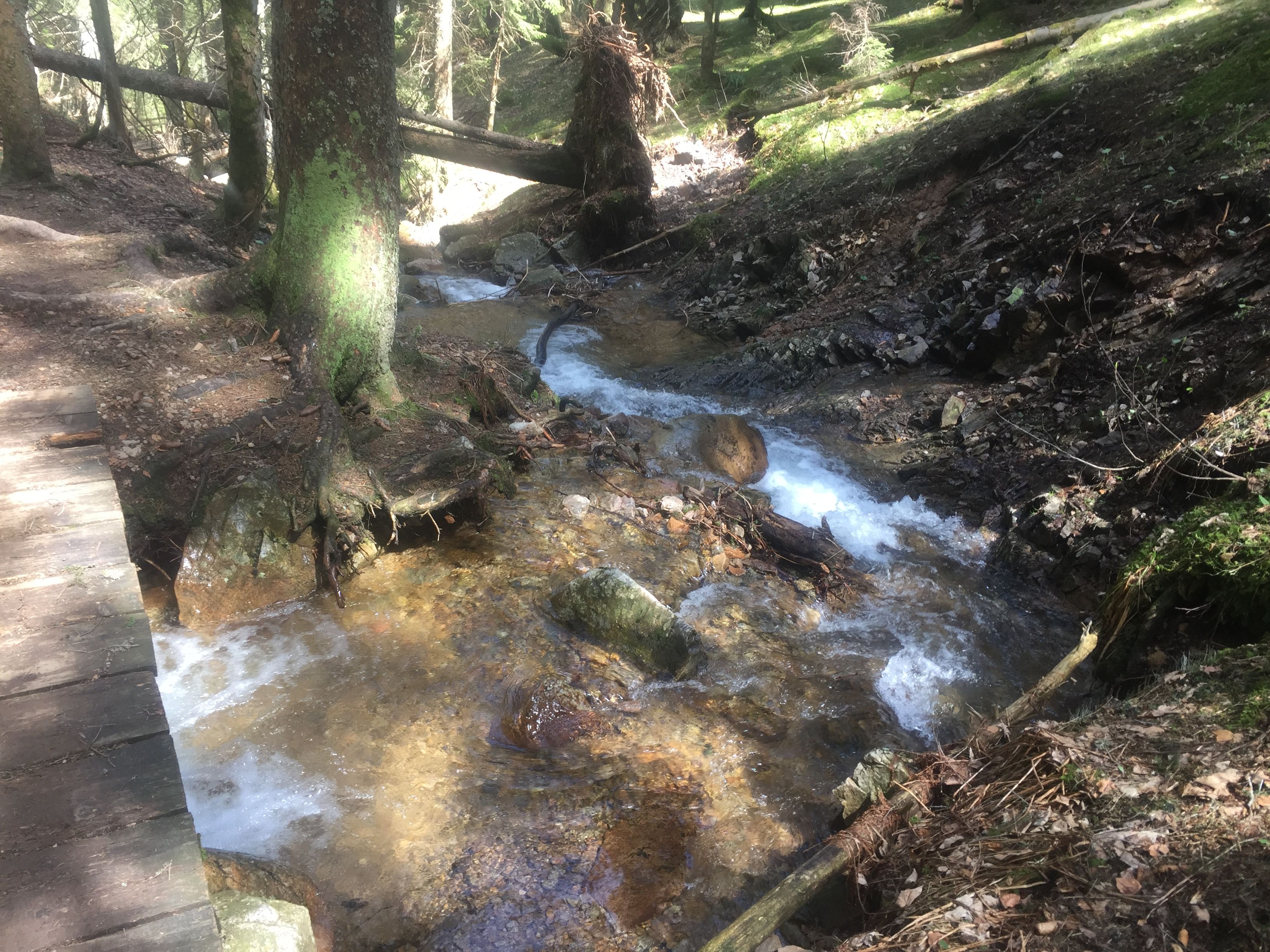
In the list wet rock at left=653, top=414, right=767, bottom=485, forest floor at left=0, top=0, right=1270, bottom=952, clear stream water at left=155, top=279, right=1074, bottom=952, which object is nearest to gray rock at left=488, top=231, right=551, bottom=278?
forest floor at left=0, top=0, right=1270, bottom=952

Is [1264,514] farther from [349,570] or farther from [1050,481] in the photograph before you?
[349,570]

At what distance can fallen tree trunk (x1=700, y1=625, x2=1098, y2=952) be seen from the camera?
2.72 m

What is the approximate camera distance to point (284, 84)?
534cm

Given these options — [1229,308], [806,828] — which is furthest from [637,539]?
[1229,308]

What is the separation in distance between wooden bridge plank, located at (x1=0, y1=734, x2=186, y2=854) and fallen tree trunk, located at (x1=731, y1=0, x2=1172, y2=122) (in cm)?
1530

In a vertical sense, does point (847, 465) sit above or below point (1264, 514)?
below

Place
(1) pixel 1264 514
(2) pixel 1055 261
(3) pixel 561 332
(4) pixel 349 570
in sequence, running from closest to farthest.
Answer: (1) pixel 1264 514 < (4) pixel 349 570 < (2) pixel 1055 261 < (3) pixel 561 332

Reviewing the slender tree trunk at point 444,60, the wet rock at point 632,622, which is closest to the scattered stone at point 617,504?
the wet rock at point 632,622

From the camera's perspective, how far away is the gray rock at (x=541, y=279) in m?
13.0

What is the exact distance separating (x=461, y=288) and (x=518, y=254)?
1760 mm

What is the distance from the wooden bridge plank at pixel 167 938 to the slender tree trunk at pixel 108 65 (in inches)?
567

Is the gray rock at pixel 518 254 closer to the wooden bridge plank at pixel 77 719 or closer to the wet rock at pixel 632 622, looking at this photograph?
the wet rock at pixel 632 622

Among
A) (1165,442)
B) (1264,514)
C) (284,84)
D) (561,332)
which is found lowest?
(561,332)

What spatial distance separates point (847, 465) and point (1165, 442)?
2.88 meters
